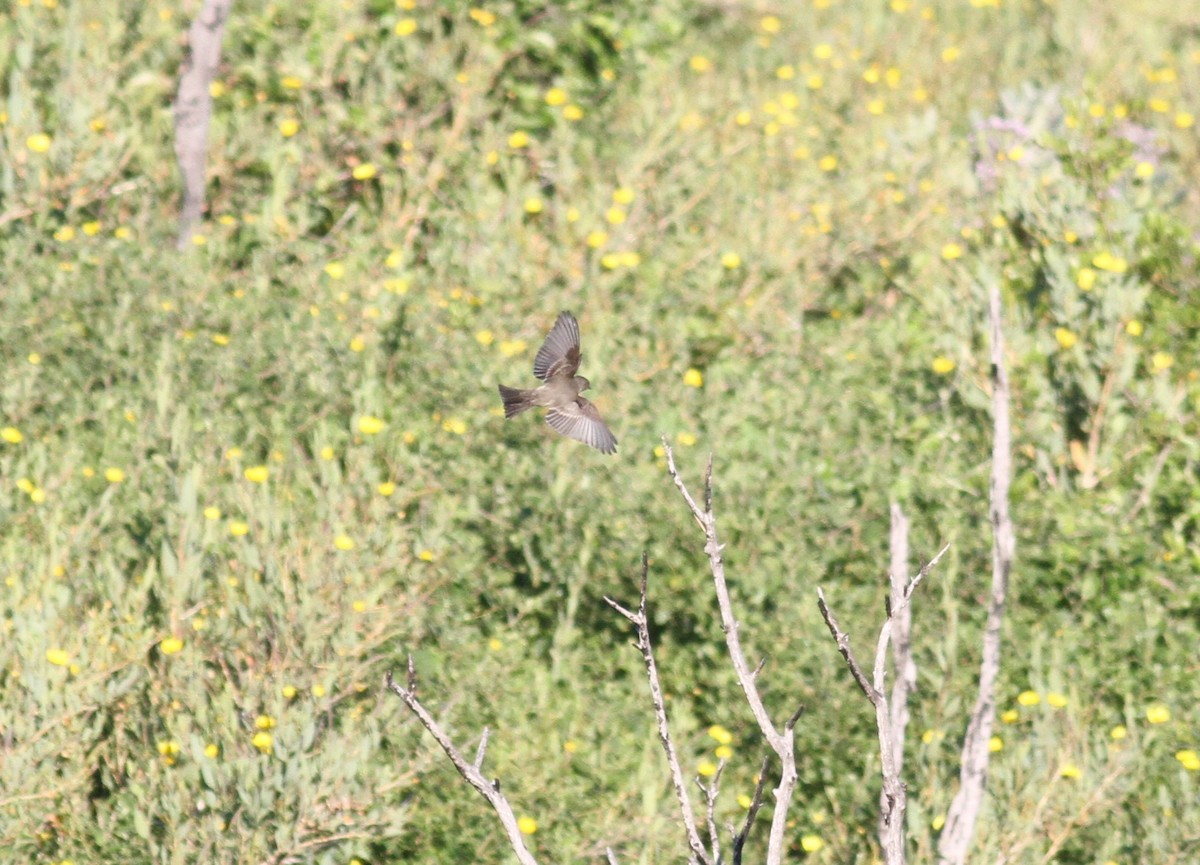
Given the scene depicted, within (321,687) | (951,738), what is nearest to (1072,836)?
(951,738)

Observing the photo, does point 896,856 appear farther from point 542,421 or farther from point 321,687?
point 542,421

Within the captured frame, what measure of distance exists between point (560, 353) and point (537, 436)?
1131mm

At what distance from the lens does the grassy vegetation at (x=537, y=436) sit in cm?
343

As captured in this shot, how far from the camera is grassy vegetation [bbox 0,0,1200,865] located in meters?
3.43

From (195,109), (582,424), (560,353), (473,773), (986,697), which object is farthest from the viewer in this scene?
(195,109)

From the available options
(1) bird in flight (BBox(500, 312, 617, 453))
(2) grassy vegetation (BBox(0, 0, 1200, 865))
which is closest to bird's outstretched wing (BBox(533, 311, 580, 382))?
(1) bird in flight (BBox(500, 312, 617, 453))

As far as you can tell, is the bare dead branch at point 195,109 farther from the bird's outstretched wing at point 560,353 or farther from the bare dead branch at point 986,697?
the bare dead branch at point 986,697

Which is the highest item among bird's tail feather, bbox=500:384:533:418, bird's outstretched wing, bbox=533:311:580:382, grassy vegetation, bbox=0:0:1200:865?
bird's outstretched wing, bbox=533:311:580:382

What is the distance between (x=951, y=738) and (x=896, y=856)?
150 centimetres

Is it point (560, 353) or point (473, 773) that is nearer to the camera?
point (473, 773)

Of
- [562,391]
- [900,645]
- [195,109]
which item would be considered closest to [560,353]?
[562,391]

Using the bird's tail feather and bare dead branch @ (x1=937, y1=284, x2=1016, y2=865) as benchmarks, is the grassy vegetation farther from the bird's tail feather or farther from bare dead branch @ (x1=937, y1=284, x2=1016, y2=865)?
the bird's tail feather

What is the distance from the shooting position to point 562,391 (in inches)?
128

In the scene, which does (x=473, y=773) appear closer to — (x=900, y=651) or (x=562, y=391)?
(x=562, y=391)
